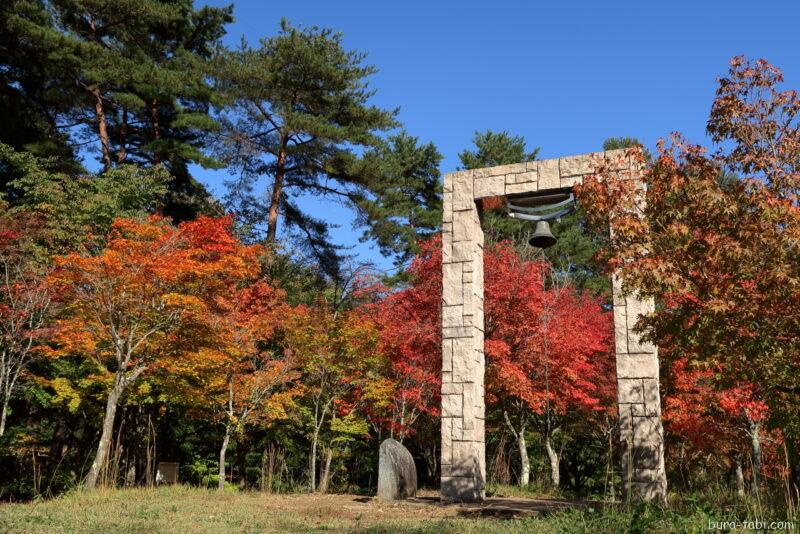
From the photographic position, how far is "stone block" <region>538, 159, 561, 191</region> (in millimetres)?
9094

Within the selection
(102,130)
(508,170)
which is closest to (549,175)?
(508,170)

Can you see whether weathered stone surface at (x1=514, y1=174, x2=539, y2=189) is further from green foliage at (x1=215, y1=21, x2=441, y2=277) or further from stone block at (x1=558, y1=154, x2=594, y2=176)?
green foliage at (x1=215, y1=21, x2=441, y2=277)

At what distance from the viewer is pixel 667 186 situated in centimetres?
602

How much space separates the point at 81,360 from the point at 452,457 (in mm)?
11071

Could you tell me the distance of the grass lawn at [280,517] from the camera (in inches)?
187

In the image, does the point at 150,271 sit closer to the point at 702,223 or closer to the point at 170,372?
the point at 170,372

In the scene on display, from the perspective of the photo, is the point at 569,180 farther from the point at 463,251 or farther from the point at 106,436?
the point at 106,436

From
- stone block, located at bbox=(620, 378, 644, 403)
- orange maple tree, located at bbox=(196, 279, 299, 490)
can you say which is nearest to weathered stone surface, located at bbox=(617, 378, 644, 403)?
stone block, located at bbox=(620, 378, 644, 403)

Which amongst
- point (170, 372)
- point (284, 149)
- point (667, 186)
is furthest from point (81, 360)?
point (667, 186)

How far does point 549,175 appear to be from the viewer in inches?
361

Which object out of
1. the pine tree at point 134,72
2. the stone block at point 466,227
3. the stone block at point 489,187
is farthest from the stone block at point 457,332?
the pine tree at point 134,72

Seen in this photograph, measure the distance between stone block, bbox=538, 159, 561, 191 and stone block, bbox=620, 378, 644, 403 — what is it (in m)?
2.91

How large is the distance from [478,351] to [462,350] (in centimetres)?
25

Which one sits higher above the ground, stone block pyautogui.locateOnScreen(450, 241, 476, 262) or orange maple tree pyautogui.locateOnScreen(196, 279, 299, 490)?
stone block pyautogui.locateOnScreen(450, 241, 476, 262)
